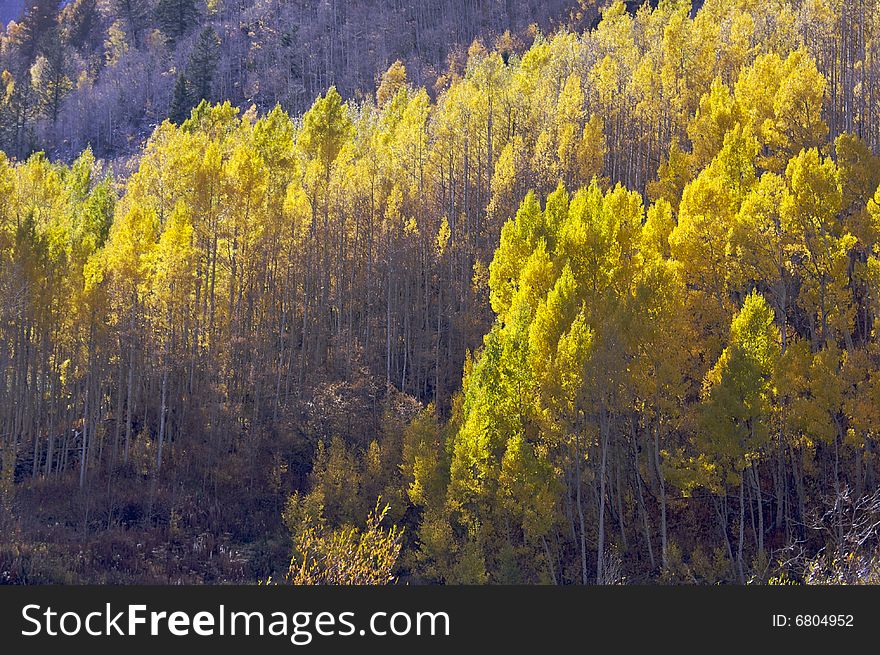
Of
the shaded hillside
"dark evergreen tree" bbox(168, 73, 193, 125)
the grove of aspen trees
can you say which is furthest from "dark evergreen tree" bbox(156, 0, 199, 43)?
the grove of aspen trees

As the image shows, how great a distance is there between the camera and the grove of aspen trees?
23.6m

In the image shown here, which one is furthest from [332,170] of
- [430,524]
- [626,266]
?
[430,524]

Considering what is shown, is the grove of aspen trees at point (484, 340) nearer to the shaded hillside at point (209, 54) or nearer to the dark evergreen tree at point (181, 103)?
the dark evergreen tree at point (181, 103)

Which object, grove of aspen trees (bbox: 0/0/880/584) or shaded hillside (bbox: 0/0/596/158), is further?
shaded hillside (bbox: 0/0/596/158)

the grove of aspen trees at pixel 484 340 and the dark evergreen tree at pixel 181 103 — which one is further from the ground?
the dark evergreen tree at pixel 181 103

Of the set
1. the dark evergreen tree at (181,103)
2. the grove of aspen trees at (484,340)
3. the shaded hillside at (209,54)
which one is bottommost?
the grove of aspen trees at (484,340)

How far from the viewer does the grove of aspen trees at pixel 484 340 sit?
23641 mm

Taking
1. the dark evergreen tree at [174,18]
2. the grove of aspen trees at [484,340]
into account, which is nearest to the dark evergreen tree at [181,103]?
the dark evergreen tree at [174,18]

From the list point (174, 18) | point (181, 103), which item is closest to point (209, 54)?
point (181, 103)

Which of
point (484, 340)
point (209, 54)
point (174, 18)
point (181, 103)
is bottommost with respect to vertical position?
point (484, 340)

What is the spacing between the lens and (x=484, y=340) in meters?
26.7

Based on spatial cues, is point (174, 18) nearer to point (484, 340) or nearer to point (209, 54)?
point (209, 54)

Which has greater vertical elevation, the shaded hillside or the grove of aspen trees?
the shaded hillside

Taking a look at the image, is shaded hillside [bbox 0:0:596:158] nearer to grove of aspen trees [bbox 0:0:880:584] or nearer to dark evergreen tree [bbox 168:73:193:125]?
dark evergreen tree [bbox 168:73:193:125]
